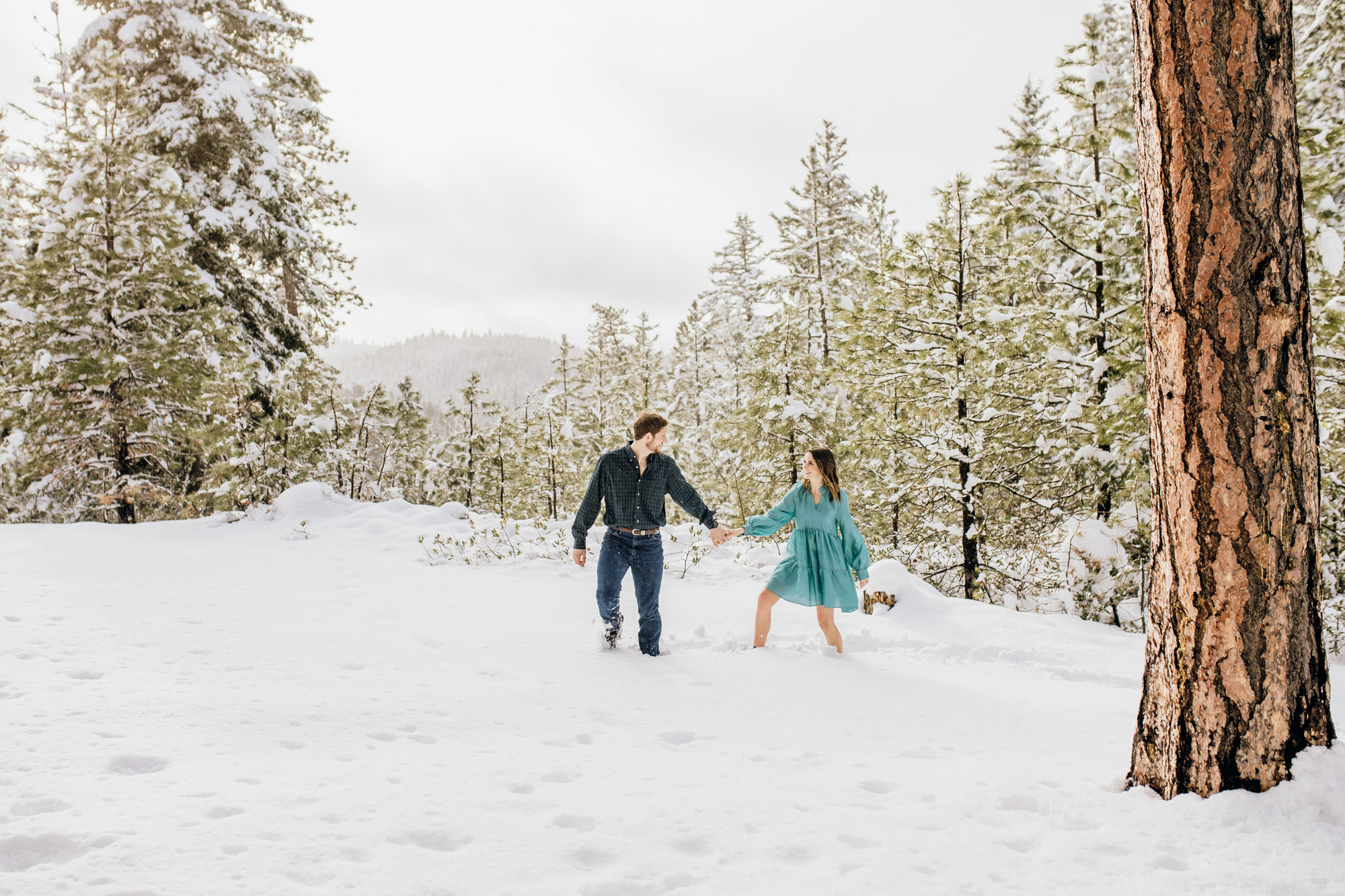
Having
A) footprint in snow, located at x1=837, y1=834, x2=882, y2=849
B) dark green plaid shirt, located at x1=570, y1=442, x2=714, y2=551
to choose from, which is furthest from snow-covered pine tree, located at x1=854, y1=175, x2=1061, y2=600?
footprint in snow, located at x1=837, y1=834, x2=882, y2=849

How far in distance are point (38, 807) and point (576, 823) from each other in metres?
2.01

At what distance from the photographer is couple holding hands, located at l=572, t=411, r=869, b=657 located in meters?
5.53

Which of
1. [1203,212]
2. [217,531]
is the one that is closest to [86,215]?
[217,531]

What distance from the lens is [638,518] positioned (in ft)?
18.0

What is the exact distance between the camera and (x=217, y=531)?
1141 cm

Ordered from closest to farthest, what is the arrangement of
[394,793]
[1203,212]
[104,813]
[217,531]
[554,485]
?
1. [104,813]
2. [1203,212]
3. [394,793]
4. [217,531]
5. [554,485]

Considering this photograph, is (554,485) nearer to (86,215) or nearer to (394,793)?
(86,215)

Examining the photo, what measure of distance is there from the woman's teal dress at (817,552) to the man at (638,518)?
2.18 ft

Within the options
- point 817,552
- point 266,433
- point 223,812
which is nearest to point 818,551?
point 817,552

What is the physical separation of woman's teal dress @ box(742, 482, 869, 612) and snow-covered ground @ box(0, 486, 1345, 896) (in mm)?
529

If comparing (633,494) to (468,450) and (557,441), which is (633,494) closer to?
(557,441)

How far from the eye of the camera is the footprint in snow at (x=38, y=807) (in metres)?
2.44

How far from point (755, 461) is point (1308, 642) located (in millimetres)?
13573

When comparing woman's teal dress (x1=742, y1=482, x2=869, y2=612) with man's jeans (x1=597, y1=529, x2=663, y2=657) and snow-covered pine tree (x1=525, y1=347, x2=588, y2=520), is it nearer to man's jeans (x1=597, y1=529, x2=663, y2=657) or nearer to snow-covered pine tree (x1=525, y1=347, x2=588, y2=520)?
man's jeans (x1=597, y1=529, x2=663, y2=657)
